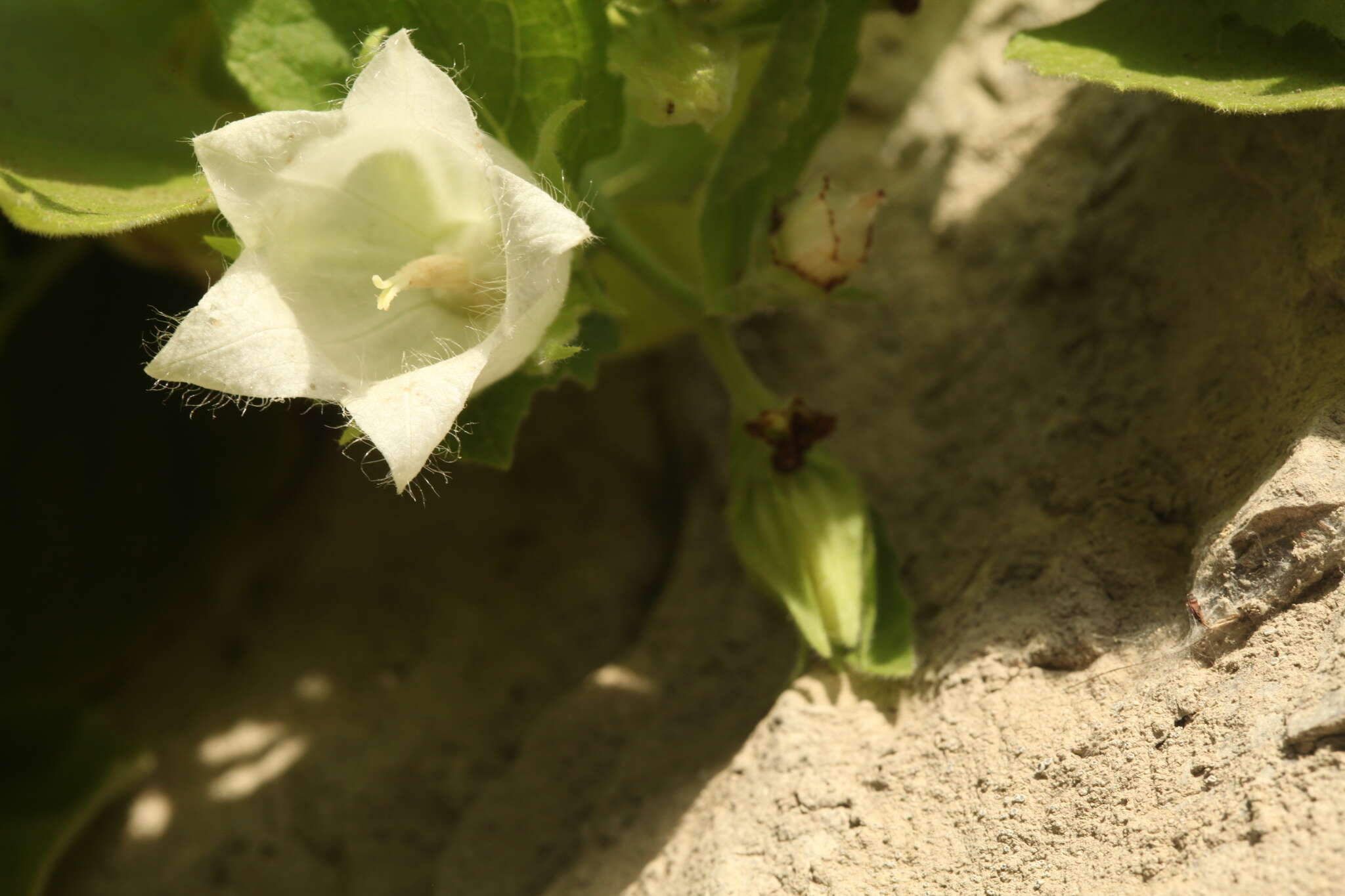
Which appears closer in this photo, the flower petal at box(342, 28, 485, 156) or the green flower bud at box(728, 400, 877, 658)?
the flower petal at box(342, 28, 485, 156)

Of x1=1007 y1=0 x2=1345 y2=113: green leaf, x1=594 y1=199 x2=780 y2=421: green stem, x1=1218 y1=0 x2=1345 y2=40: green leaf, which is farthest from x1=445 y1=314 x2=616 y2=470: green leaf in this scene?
x1=1218 y1=0 x2=1345 y2=40: green leaf

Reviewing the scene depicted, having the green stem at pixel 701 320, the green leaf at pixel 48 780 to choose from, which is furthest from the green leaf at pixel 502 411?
the green leaf at pixel 48 780

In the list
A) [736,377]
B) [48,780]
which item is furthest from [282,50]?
[48,780]

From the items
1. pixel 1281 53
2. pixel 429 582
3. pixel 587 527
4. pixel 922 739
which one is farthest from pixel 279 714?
pixel 1281 53

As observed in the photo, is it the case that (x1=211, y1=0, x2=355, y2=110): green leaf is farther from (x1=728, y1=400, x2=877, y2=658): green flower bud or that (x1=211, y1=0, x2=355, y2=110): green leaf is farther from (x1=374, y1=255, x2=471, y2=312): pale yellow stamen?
(x1=728, y1=400, x2=877, y2=658): green flower bud

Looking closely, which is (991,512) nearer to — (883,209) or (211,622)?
(883,209)

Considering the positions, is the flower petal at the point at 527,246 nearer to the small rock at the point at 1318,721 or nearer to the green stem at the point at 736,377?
the green stem at the point at 736,377

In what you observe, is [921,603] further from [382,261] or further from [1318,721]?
[382,261]
